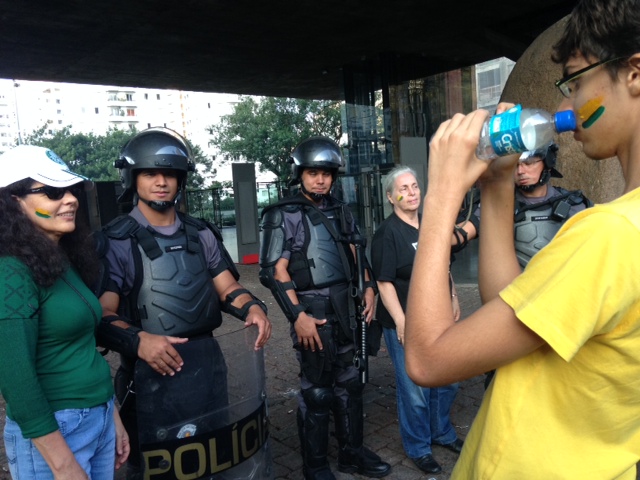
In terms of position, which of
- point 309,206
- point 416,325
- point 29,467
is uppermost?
point 309,206

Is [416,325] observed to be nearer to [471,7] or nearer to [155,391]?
[155,391]

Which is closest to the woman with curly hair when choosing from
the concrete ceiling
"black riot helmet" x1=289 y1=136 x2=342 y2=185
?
"black riot helmet" x1=289 y1=136 x2=342 y2=185

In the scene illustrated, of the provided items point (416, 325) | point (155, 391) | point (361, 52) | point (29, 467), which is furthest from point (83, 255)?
point (361, 52)

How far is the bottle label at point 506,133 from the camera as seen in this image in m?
0.99

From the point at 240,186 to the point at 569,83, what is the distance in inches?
469

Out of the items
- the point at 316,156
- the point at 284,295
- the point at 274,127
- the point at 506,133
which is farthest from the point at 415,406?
the point at 274,127

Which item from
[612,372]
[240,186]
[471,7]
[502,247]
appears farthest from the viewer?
[240,186]

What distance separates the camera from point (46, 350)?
6.57ft

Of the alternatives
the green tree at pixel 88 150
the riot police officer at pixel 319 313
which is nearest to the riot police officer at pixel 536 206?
the riot police officer at pixel 319 313

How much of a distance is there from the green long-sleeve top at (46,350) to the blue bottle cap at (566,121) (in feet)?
5.77

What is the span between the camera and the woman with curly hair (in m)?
1.85

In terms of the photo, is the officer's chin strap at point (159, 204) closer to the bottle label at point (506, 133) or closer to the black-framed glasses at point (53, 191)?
the black-framed glasses at point (53, 191)

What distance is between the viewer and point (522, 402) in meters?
0.96

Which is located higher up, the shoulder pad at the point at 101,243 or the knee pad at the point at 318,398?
the shoulder pad at the point at 101,243
